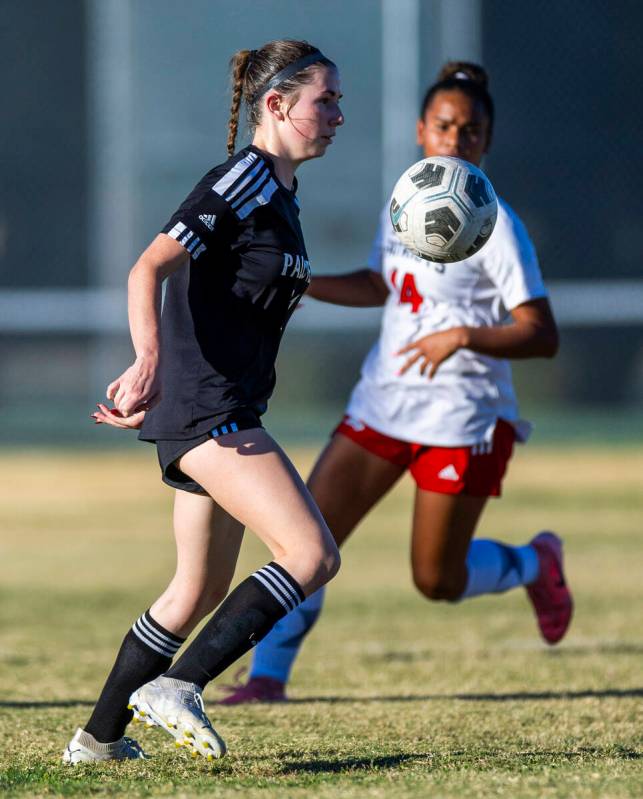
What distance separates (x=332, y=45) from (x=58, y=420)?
462cm

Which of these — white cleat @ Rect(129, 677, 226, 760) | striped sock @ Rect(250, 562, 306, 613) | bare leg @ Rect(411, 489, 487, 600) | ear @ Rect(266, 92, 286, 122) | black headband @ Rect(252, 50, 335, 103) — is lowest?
bare leg @ Rect(411, 489, 487, 600)

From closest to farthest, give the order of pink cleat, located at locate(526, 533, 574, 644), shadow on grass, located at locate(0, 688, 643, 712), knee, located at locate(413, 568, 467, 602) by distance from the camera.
→ shadow on grass, located at locate(0, 688, 643, 712)
knee, located at locate(413, 568, 467, 602)
pink cleat, located at locate(526, 533, 574, 644)

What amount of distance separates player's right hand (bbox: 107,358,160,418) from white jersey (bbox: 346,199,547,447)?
6.43ft

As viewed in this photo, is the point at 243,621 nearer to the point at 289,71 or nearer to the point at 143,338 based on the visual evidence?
the point at 143,338

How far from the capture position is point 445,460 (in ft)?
17.2

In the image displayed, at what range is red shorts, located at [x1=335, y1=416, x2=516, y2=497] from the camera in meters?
5.23

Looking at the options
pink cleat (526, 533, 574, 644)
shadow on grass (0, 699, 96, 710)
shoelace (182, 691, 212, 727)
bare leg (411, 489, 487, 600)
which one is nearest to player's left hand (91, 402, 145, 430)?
shoelace (182, 691, 212, 727)

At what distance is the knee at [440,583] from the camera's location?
17.6ft

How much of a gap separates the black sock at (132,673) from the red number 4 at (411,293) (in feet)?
6.27

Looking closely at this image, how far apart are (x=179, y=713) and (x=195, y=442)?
0.67m

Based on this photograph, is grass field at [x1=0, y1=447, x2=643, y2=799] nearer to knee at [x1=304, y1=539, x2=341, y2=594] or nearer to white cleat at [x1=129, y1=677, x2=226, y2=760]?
white cleat at [x1=129, y1=677, x2=226, y2=760]

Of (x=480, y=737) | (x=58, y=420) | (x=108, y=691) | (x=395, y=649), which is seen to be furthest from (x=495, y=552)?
(x=58, y=420)

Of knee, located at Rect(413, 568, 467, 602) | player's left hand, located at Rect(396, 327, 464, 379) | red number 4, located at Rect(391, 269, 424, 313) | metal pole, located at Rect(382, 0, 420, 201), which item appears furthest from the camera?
metal pole, located at Rect(382, 0, 420, 201)

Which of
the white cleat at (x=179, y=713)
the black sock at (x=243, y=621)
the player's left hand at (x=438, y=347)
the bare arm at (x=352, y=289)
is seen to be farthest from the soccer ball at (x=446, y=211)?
the white cleat at (x=179, y=713)
